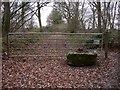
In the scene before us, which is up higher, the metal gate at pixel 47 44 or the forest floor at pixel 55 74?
the metal gate at pixel 47 44

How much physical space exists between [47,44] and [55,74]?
1.23 meters

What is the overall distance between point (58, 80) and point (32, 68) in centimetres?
57

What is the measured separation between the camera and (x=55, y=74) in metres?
2.40

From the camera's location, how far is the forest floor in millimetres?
2094

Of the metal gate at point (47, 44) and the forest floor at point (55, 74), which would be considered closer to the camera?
the forest floor at point (55, 74)

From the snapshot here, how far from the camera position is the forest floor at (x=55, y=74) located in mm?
2094

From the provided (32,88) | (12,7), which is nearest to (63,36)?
(12,7)

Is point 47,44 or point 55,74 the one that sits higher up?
point 47,44

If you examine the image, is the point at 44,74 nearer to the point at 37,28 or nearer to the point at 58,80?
the point at 58,80

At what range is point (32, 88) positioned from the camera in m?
2.01

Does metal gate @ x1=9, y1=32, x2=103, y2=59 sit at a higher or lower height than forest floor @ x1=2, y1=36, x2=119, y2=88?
higher

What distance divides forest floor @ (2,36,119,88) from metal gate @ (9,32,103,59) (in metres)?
0.24

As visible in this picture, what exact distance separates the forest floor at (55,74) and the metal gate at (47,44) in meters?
0.24

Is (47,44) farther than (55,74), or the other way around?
(47,44)
